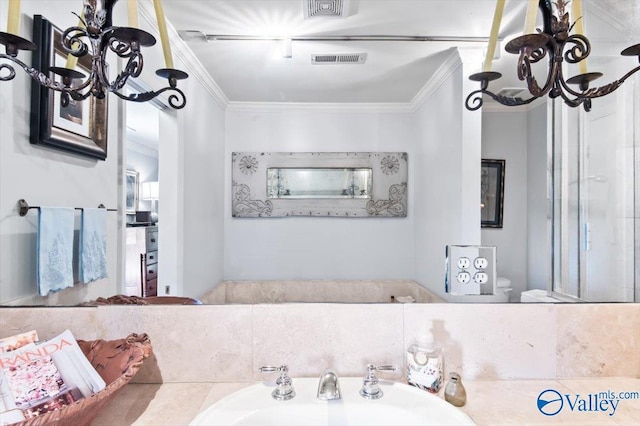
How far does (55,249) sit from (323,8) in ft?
3.48

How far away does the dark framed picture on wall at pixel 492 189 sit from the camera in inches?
40.3

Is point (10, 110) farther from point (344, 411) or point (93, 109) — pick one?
point (344, 411)

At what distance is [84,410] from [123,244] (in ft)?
1.58

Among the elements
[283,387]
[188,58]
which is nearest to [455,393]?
[283,387]

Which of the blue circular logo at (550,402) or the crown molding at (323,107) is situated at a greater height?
the crown molding at (323,107)

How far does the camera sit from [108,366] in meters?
0.89

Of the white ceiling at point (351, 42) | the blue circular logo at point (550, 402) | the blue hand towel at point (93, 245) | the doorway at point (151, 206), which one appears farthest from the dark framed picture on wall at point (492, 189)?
the blue hand towel at point (93, 245)

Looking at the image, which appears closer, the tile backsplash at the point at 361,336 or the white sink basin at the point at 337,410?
the white sink basin at the point at 337,410

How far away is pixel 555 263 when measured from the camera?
107cm

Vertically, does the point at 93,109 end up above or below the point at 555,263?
above

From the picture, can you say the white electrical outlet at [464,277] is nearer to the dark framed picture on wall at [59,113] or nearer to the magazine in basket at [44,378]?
the magazine in basket at [44,378]

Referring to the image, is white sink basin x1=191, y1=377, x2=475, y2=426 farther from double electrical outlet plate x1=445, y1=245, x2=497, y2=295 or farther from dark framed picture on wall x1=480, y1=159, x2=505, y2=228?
dark framed picture on wall x1=480, y1=159, x2=505, y2=228

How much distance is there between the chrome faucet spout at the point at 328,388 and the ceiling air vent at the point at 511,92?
0.96 m

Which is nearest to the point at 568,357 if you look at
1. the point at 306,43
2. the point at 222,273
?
the point at 222,273
